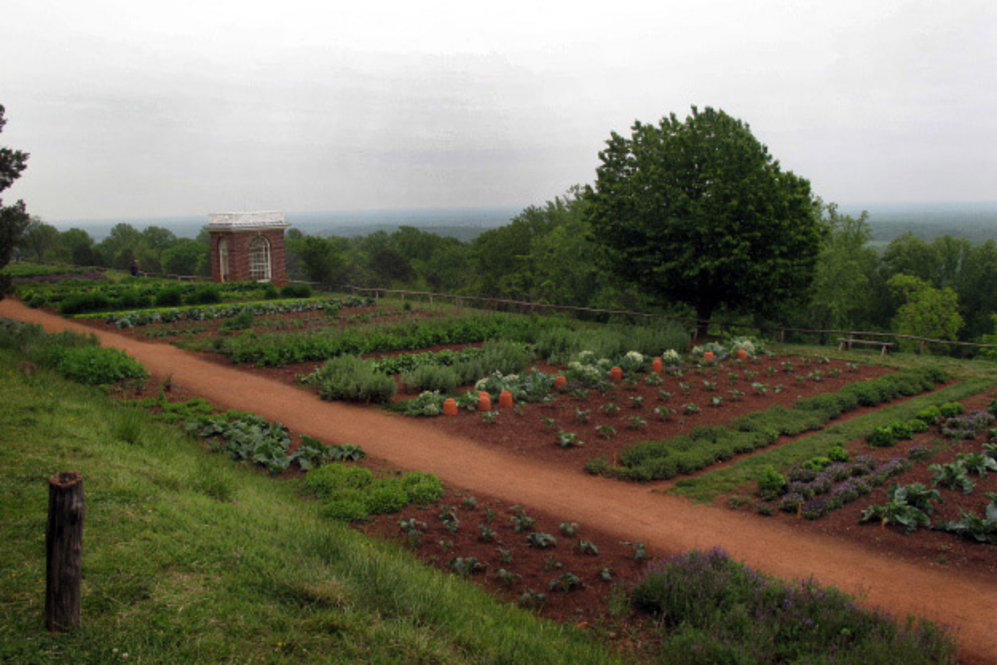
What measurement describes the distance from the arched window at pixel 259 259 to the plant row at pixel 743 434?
29355 mm

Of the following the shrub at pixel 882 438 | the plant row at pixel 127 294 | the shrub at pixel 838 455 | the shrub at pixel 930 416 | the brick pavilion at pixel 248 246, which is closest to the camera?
the shrub at pixel 838 455

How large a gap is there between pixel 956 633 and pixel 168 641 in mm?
5605

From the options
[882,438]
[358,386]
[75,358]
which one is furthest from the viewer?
[75,358]

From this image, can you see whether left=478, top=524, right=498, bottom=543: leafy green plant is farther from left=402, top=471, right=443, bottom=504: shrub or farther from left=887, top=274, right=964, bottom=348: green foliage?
left=887, top=274, right=964, bottom=348: green foliage

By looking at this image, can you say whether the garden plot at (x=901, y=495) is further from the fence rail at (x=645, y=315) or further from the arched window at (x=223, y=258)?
the arched window at (x=223, y=258)

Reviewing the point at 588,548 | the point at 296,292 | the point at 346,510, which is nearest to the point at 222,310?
the point at 296,292

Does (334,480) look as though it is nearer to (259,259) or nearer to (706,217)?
(706,217)

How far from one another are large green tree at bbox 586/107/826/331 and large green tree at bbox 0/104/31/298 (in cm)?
1476

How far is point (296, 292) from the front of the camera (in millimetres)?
29219

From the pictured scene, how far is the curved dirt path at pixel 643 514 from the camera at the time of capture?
5.70 m

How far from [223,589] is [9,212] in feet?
37.7

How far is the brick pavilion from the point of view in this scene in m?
33.9

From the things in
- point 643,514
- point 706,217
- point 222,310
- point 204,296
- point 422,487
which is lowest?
point 643,514

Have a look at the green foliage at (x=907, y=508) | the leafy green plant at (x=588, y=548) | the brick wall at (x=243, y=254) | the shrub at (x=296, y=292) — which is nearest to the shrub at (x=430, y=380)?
the leafy green plant at (x=588, y=548)
